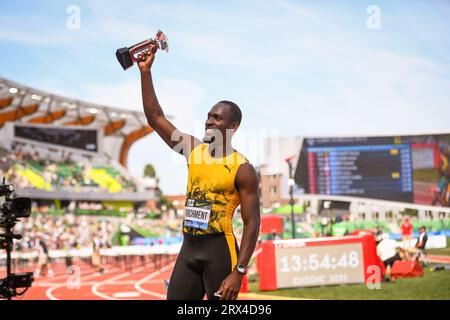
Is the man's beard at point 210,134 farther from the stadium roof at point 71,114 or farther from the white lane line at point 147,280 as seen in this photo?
the stadium roof at point 71,114

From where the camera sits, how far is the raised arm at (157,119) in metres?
3.60

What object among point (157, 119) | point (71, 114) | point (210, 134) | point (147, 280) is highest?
point (71, 114)

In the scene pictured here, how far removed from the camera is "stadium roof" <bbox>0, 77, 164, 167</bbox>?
121ft

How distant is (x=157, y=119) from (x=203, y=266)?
0.94m

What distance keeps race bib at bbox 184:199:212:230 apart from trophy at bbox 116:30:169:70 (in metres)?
0.90

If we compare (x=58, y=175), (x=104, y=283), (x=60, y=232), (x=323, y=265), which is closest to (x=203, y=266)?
(x=323, y=265)

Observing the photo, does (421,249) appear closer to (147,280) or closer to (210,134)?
(147,280)

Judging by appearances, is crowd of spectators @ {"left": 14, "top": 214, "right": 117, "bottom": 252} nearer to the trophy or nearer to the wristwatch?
the trophy

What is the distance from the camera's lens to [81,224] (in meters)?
25.8

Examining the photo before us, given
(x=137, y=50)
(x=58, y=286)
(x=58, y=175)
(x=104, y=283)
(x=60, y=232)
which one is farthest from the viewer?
(x=58, y=175)

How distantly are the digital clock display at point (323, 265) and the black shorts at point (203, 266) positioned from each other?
27.8 ft

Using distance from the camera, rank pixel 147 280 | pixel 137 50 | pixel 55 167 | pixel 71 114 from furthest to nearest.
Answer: pixel 71 114 < pixel 55 167 < pixel 147 280 < pixel 137 50

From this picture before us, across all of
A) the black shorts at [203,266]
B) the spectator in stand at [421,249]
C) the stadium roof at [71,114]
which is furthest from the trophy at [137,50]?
the stadium roof at [71,114]

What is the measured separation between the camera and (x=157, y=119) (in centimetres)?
365
